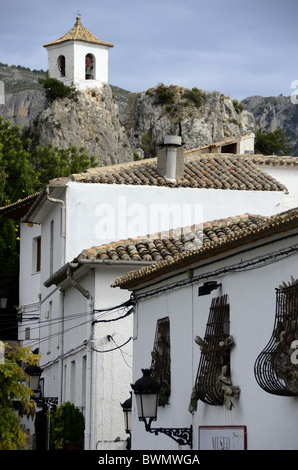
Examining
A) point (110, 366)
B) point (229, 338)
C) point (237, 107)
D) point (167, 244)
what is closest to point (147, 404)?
point (229, 338)

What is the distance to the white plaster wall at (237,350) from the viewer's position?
11594 mm

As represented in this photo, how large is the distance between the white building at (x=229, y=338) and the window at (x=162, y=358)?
0.02 meters

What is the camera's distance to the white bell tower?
7231cm

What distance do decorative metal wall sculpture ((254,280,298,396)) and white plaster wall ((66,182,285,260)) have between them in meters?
13.3

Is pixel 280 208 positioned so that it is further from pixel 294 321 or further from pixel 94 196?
pixel 294 321

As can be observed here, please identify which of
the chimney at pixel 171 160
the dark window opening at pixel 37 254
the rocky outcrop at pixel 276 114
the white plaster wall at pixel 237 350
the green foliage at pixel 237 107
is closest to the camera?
the white plaster wall at pixel 237 350

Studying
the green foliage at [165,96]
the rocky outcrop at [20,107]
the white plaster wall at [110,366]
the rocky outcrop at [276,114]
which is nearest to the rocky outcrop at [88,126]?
the green foliage at [165,96]

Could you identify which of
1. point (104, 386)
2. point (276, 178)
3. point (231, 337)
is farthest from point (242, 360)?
point (276, 178)

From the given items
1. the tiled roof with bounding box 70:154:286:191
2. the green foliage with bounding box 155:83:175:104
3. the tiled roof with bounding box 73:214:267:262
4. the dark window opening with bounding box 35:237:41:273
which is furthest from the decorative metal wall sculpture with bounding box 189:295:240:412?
the green foliage with bounding box 155:83:175:104

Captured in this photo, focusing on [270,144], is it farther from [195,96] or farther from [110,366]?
[110,366]

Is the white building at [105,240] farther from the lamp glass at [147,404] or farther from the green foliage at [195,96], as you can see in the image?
the green foliage at [195,96]

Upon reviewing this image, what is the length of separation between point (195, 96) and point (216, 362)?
63.5 m

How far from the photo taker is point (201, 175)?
2730 centimetres

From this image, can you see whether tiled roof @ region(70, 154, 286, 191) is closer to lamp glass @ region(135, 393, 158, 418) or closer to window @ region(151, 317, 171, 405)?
window @ region(151, 317, 171, 405)
